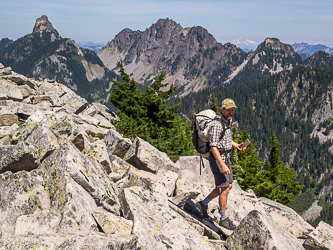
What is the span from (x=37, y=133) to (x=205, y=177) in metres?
8.80

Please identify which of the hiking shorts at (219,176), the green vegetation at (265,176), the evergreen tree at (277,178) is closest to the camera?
the hiking shorts at (219,176)

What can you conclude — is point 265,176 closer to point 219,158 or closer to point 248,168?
point 248,168

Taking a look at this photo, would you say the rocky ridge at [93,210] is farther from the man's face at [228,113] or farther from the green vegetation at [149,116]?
the green vegetation at [149,116]

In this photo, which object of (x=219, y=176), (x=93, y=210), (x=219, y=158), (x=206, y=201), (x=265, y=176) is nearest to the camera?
(x=93, y=210)

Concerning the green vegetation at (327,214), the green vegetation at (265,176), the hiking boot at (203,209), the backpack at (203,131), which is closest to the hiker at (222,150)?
the backpack at (203,131)

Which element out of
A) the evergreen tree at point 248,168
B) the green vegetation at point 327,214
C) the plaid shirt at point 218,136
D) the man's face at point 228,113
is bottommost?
the green vegetation at point 327,214

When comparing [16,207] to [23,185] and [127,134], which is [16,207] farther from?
[127,134]

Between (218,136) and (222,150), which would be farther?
(222,150)

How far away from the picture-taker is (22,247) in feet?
15.6

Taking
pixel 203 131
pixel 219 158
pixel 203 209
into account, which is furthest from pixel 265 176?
pixel 203 131

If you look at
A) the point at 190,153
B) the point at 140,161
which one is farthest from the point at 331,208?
the point at 140,161

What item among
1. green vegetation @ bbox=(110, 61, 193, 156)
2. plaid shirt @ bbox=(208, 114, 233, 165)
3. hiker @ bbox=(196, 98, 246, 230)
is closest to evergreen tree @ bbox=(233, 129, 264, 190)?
green vegetation @ bbox=(110, 61, 193, 156)

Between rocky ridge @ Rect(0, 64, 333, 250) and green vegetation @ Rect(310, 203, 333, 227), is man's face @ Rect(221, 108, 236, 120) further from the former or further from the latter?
→ green vegetation @ Rect(310, 203, 333, 227)

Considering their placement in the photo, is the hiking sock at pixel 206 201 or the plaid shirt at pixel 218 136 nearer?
the plaid shirt at pixel 218 136
